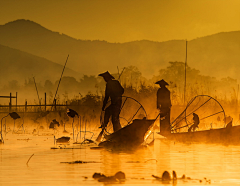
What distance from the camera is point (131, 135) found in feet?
46.8

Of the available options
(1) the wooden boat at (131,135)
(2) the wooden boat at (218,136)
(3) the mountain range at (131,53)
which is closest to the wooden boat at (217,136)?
(2) the wooden boat at (218,136)

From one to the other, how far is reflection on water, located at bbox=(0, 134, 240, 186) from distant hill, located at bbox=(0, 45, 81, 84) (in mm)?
148818

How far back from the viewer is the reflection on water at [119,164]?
→ 880 centimetres

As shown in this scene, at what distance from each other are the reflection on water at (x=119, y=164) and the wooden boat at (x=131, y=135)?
0.43m

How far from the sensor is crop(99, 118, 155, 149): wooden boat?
14039 millimetres

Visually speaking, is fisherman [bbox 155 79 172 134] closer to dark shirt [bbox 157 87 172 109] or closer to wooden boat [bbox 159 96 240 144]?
dark shirt [bbox 157 87 172 109]

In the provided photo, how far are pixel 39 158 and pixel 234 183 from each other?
5.02 m

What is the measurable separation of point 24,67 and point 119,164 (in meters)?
161

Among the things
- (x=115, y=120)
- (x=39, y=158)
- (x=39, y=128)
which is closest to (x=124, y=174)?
(x=39, y=158)

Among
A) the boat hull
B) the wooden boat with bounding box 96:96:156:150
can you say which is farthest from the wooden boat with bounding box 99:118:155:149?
the boat hull

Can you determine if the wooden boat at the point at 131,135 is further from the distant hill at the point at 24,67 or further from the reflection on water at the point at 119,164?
the distant hill at the point at 24,67

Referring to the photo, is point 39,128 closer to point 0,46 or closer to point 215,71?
point 215,71

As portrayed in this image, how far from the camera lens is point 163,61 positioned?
172125mm

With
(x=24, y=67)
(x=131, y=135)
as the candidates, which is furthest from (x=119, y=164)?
(x=24, y=67)
